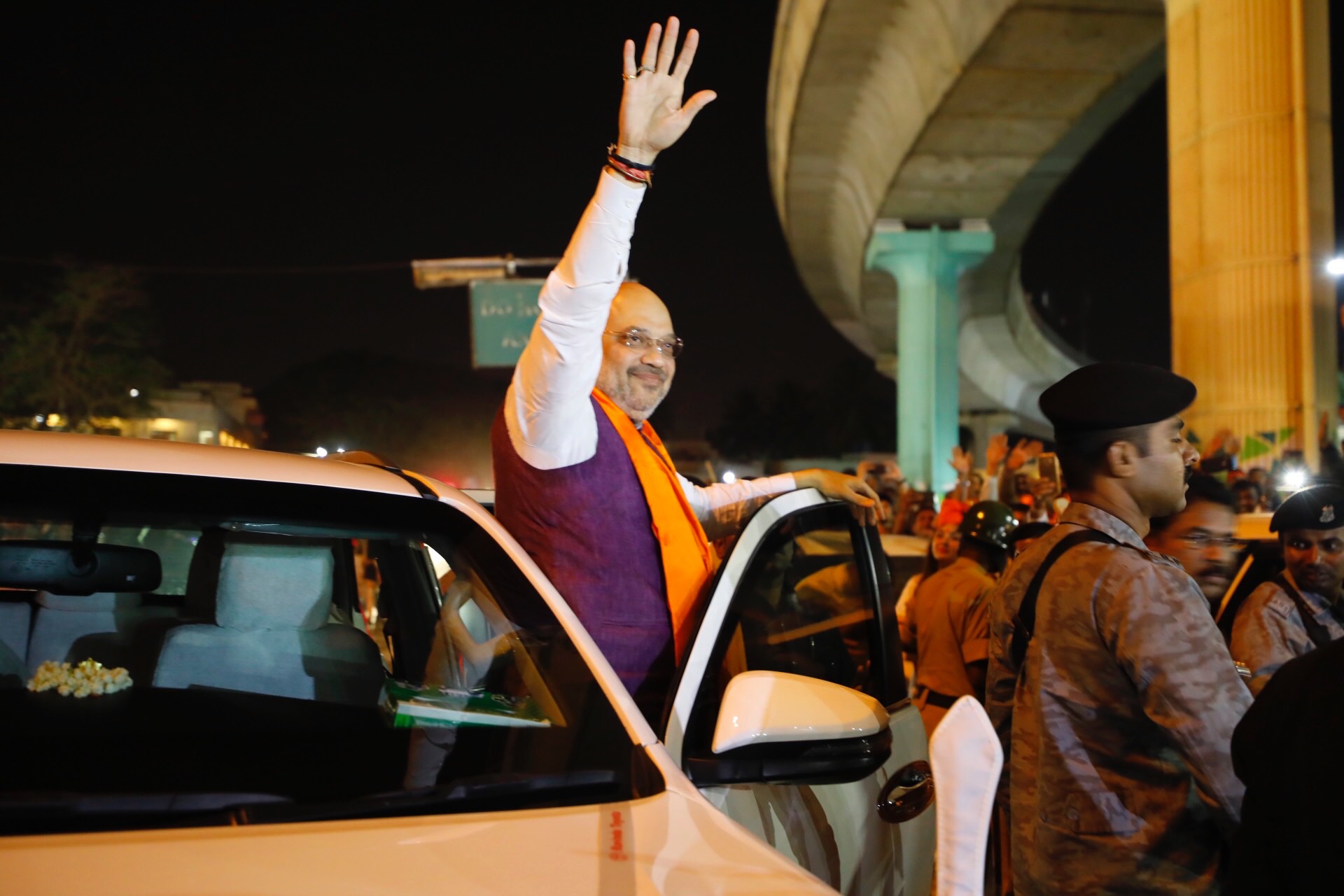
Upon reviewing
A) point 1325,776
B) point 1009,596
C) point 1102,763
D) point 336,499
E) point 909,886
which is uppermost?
point 336,499

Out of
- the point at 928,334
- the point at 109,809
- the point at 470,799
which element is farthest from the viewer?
the point at 928,334

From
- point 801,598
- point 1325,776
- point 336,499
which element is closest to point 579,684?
point 336,499

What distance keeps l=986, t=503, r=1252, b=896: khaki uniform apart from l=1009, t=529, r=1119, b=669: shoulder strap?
0.08 feet

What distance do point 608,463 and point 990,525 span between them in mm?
3478

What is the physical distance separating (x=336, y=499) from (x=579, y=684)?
1.98 ft

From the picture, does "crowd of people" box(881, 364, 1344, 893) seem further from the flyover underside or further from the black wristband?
the flyover underside

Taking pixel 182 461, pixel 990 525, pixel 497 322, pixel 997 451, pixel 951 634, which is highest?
pixel 497 322

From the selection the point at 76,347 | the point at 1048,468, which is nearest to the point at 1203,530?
the point at 1048,468

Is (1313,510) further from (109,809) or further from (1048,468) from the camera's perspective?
(1048,468)

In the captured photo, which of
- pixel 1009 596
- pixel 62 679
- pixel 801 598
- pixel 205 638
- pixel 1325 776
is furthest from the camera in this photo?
pixel 801 598

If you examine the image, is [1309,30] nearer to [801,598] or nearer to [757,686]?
[801,598]

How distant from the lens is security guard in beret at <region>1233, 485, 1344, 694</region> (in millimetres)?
3912

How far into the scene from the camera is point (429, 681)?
2.22 m

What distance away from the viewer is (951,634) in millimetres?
5266
